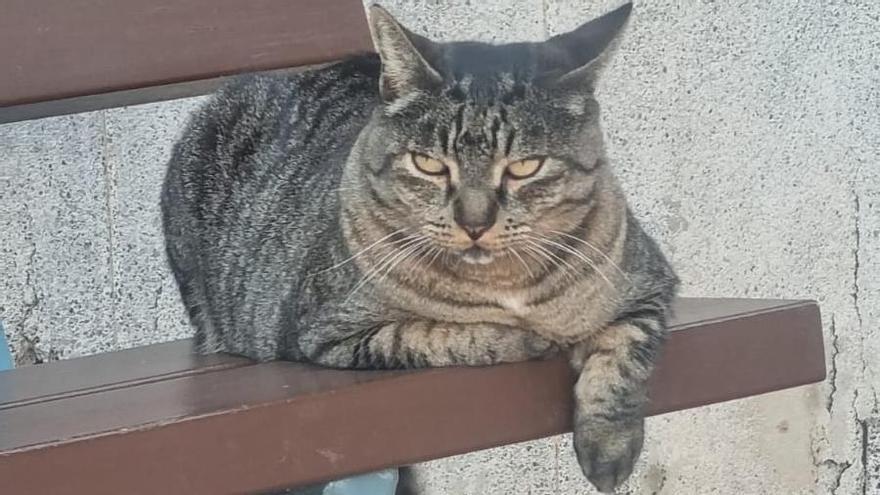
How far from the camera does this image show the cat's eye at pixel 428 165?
1309 mm

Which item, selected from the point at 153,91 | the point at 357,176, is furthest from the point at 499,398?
the point at 153,91

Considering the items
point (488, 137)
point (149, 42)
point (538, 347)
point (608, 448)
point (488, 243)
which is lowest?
point (608, 448)

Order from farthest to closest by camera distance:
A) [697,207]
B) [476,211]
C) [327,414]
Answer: [697,207] < [476,211] < [327,414]

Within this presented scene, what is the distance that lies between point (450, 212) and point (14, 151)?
926mm

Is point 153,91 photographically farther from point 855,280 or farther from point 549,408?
point 855,280

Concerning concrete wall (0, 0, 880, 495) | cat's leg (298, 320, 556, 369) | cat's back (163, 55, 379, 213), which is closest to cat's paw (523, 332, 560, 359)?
cat's leg (298, 320, 556, 369)

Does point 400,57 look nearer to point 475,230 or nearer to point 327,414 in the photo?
point 475,230

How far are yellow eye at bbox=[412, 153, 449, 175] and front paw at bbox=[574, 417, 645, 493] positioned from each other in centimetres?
29

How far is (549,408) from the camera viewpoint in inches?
46.4

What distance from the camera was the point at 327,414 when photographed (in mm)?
1062

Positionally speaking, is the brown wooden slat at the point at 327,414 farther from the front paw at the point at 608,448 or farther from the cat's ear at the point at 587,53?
the cat's ear at the point at 587,53

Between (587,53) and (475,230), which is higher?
(587,53)

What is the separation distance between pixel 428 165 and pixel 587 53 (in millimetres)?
203

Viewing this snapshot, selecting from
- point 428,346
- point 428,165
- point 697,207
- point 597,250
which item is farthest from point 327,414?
point 697,207
